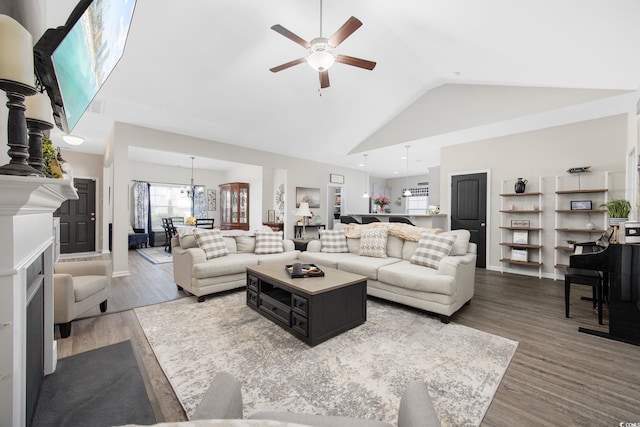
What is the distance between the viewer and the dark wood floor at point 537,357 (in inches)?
60.9

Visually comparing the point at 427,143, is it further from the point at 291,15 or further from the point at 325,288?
the point at 325,288

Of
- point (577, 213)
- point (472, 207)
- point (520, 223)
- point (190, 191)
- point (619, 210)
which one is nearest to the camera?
point (619, 210)

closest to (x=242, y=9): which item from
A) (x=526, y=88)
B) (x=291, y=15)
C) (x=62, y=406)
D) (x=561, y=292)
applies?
(x=291, y=15)

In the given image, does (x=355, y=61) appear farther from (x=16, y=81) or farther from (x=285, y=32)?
(x=16, y=81)

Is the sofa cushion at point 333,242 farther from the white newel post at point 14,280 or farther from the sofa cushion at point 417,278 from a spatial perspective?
the white newel post at point 14,280

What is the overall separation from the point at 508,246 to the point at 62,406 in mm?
6207

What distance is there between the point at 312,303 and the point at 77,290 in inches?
88.2

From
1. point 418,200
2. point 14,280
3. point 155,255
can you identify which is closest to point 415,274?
point 14,280

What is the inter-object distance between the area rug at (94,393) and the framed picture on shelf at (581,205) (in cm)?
595

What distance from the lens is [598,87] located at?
341 centimetres

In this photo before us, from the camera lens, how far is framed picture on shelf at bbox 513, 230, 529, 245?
4.76 metres

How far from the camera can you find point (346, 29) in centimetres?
241

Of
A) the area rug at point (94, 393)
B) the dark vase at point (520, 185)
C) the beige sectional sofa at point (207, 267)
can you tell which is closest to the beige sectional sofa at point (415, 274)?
the beige sectional sofa at point (207, 267)

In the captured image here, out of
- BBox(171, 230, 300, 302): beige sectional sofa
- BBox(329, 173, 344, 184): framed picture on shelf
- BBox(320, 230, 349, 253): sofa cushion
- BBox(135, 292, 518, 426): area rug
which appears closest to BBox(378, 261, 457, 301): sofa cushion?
BBox(135, 292, 518, 426): area rug
